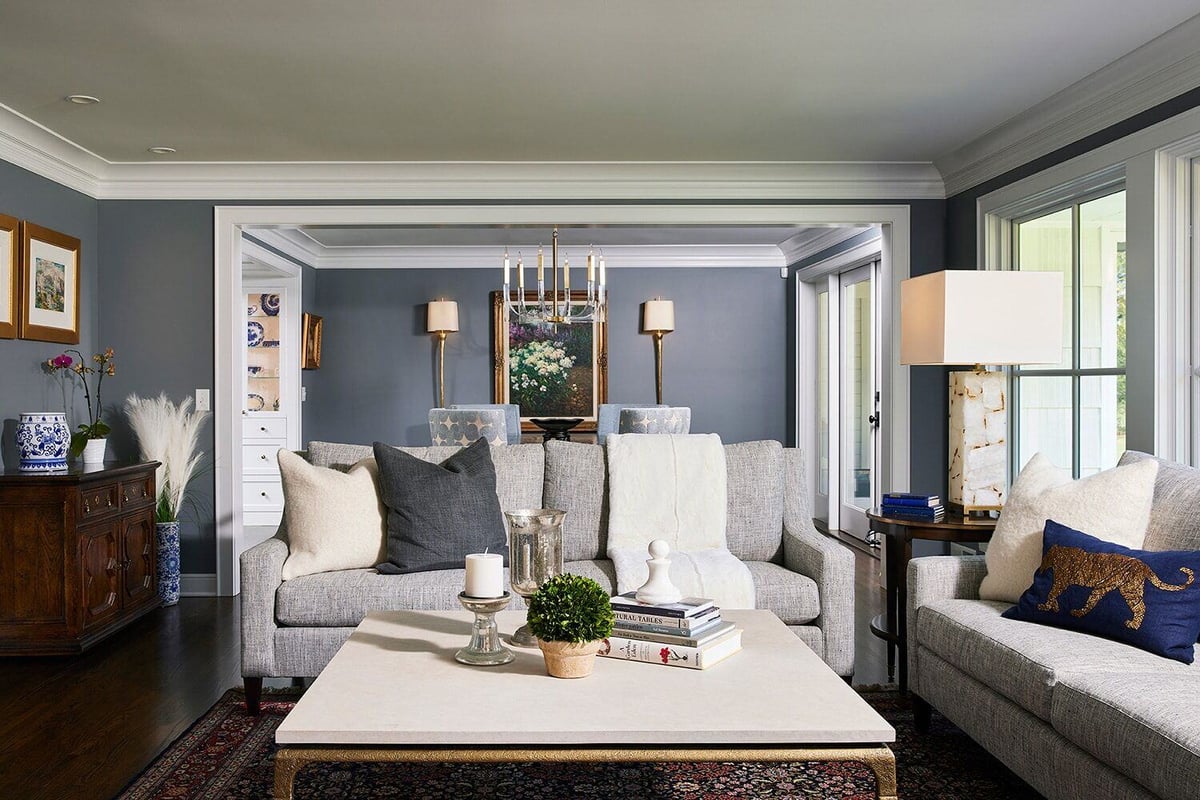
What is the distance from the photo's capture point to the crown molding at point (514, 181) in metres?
5.22

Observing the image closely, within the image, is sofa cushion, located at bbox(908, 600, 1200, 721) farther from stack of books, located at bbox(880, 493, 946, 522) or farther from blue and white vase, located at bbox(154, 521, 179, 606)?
blue and white vase, located at bbox(154, 521, 179, 606)

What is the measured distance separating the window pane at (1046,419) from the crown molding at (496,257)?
12.6 ft

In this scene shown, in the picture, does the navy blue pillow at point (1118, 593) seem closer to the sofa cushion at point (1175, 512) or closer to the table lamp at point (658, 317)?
the sofa cushion at point (1175, 512)

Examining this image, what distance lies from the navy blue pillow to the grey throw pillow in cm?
181

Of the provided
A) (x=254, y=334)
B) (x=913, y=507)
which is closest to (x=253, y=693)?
(x=913, y=507)

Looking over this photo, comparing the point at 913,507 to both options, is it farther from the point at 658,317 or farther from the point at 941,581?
the point at 658,317

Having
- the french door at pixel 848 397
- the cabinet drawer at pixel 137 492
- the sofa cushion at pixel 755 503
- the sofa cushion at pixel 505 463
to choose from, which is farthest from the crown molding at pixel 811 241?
the cabinet drawer at pixel 137 492

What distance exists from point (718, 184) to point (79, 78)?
10.5 ft

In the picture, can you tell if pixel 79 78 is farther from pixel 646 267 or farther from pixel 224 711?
pixel 646 267

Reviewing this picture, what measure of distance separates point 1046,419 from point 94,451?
4698 mm

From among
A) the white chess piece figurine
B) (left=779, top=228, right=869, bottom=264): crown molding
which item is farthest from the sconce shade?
the white chess piece figurine

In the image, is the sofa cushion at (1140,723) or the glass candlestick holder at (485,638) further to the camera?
the glass candlestick holder at (485,638)

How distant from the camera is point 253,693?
10.5 feet

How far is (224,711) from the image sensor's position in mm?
3268
